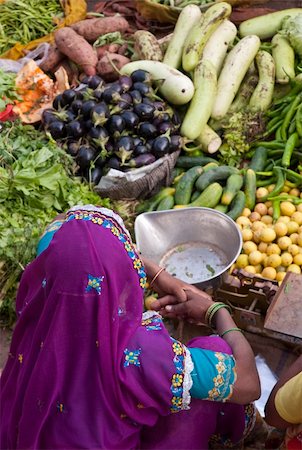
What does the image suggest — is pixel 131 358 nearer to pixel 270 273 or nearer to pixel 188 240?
pixel 270 273

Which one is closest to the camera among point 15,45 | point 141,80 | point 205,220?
point 205,220

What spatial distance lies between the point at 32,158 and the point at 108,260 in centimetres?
184

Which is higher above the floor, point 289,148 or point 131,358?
point 131,358

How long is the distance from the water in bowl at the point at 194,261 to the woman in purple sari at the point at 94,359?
1205 millimetres

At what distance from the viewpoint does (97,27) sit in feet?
15.4

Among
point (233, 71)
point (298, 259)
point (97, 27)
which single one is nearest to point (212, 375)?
point (298, 259)

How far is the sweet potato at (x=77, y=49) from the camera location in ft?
14.3

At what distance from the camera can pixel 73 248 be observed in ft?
4.82

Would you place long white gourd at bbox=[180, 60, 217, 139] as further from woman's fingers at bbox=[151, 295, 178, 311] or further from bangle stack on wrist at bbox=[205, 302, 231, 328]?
bangle stack on wrist at bbox=[205, 302, 231, 328]

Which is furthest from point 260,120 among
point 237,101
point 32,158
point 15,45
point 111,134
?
point 15,45

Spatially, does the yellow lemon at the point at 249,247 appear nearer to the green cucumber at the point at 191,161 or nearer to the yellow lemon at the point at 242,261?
the yellow lemon at the point at 242,261

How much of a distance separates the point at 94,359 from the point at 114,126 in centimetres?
233

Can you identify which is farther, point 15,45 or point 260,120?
point 15,45

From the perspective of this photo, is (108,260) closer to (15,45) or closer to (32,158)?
(32,158)
